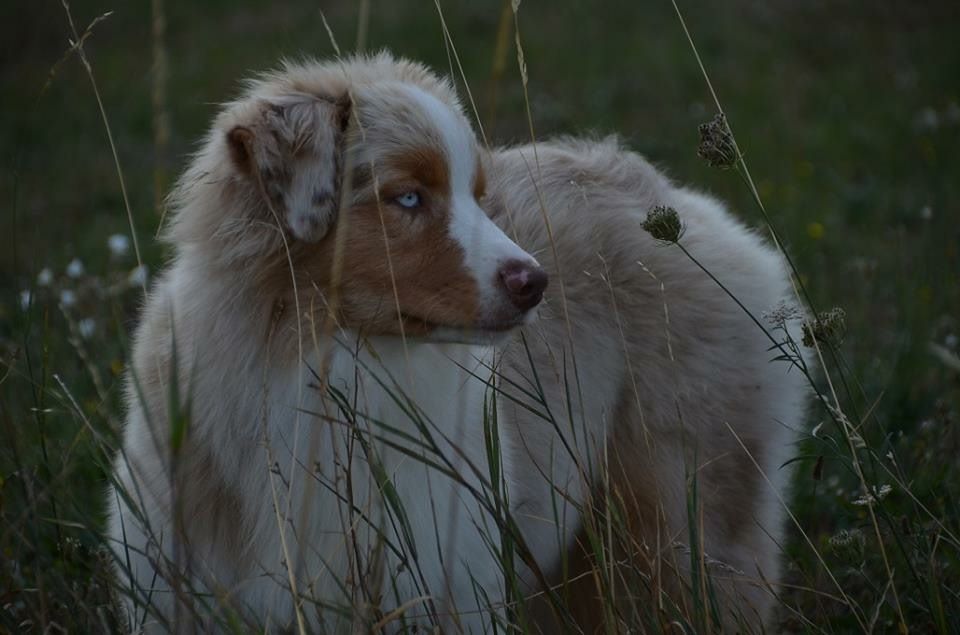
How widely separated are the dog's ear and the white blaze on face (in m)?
0.29

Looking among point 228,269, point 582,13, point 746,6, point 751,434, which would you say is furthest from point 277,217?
point 746,6

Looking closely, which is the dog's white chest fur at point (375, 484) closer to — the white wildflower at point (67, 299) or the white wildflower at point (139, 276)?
the white wildflower at point (139, 276)

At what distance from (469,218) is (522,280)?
0.26m

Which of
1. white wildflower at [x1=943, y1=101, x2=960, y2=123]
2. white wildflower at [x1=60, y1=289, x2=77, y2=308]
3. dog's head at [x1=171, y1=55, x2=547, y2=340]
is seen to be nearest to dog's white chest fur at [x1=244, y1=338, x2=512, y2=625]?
dog's head at [x1=171, y1=55, x2=547, y2=340]

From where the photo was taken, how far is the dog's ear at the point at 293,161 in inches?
103

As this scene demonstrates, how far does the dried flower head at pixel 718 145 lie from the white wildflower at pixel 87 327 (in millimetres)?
2688

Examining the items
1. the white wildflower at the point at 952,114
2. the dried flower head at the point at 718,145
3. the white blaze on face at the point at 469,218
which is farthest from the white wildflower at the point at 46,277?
the white wildflower at the point at 952,114

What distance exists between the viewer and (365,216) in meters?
2.72

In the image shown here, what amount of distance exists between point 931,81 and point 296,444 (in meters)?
8.66

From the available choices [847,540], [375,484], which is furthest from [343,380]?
[847,540]

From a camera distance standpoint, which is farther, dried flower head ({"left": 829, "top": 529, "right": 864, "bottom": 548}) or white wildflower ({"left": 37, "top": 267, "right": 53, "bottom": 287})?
white wildflower ({"left": 37, "top": 267, "right": 53, "bottom": 287})

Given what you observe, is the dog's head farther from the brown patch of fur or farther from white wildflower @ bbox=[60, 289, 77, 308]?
white wildflower @ bbox=[60, 289, 77, 308]

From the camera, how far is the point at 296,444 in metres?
2.76

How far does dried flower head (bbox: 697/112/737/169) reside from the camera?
242 centimetres
